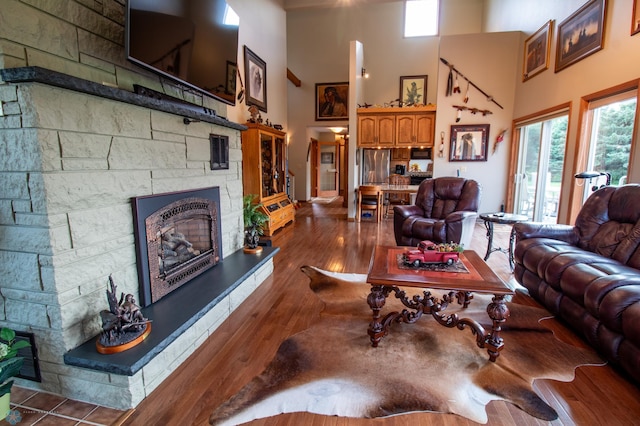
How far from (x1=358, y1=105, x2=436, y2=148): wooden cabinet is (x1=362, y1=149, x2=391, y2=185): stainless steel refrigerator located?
0.79 m

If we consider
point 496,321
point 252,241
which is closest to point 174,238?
point 252,241

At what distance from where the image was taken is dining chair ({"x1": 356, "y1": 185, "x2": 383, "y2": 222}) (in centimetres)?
621

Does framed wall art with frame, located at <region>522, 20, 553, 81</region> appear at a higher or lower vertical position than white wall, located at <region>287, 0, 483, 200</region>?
lower

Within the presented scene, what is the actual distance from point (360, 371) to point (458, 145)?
5331 millimetres

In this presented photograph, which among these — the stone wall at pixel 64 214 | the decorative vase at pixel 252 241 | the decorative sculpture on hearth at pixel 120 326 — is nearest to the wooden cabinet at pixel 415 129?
the decorative vase at pixel 252 241

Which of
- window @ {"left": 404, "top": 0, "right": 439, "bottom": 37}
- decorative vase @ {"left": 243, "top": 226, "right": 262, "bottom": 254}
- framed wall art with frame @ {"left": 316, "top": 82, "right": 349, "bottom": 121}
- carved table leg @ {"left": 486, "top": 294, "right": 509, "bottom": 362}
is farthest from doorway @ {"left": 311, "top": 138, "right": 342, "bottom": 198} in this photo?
carved table leg @ {"left": 486, "top": 294, "right": 509, "bottom": 362}

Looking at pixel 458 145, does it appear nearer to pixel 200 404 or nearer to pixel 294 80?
pixel 294 80

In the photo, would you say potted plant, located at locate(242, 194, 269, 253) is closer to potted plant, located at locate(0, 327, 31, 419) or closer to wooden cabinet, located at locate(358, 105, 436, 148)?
potted plant, located at locate(0, 327, 31, 419)

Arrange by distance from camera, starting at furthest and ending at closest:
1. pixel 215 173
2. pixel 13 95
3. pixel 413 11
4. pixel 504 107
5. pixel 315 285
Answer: pixel 413 11 < pixel 504 107 < pixel 315 285 < pixel 215 173 < pixel 13 95

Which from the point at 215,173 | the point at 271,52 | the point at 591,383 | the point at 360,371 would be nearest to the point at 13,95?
the point at 215,173

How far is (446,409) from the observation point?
4.84 ft

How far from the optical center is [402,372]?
172 cm

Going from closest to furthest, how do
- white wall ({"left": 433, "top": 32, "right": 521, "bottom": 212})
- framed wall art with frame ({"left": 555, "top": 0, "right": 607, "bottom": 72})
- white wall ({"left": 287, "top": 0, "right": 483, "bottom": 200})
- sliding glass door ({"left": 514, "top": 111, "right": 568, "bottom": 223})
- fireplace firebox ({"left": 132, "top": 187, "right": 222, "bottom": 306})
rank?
fireplace firebox ({"left": 132, "top": 187, "right": 222, "bottom": 306}) < framed wall art with frame ({"left": 555, "top": 0, "right": 607, "bottom": 72}) < sliding glass door ({"left": 514, "top": 111, "right": 568, "bottom": 223}) < white wall ({"left": 433, "top": 32, "right": 521, "bottom": 212}) < white wall ({"left": 287, "top": 0, "right": 483, "bottom": 200})

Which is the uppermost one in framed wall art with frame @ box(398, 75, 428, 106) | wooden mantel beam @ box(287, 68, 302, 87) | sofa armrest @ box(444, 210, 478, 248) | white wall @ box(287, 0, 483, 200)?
white wall @ box(287, 0, 483, 200)
